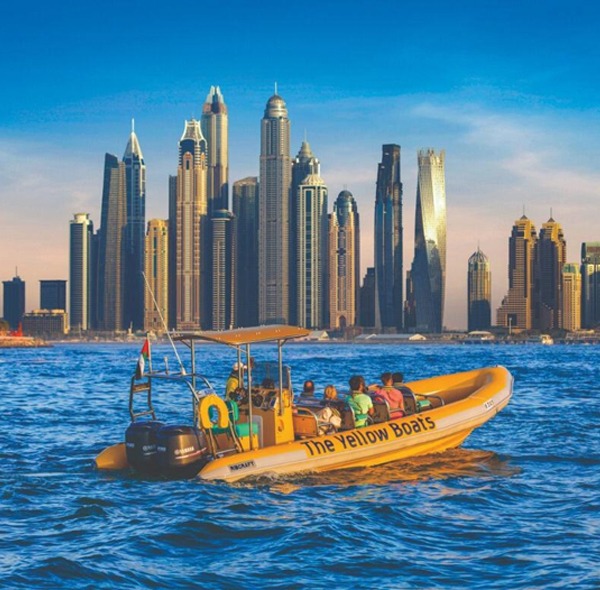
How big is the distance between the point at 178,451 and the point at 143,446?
1.93ft

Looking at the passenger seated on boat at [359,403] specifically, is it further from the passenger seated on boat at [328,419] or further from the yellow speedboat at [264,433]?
the passenger seated on boat at [328,419]

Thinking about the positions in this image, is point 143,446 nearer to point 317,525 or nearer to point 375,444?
point 317,525

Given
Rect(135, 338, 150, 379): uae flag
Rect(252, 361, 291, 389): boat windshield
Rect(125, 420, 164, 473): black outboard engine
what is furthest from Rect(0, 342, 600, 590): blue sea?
Rect(252, 361, 291, 389): boat windshield

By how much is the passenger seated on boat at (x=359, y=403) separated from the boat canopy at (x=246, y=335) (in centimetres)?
125

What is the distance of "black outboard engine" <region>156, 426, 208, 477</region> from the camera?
14930 mm

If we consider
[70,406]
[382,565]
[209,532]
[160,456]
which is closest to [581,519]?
[382,565]

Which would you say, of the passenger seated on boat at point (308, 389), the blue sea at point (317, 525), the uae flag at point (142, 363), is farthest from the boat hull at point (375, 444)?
the uae flag at point (142, 363)

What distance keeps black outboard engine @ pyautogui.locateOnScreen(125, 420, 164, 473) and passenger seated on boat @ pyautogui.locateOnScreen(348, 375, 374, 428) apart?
3.53 m

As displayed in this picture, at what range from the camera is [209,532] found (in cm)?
1245

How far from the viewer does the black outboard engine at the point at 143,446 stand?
1510 cm

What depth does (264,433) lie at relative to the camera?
16.2 metres

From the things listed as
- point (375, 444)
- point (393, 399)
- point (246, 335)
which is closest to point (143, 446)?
point (246, 335)

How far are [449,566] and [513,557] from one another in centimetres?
86

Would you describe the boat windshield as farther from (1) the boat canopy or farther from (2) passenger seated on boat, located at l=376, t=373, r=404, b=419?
(2) passenger seated on boat, located at l=376, t=373, r=404, b=419
